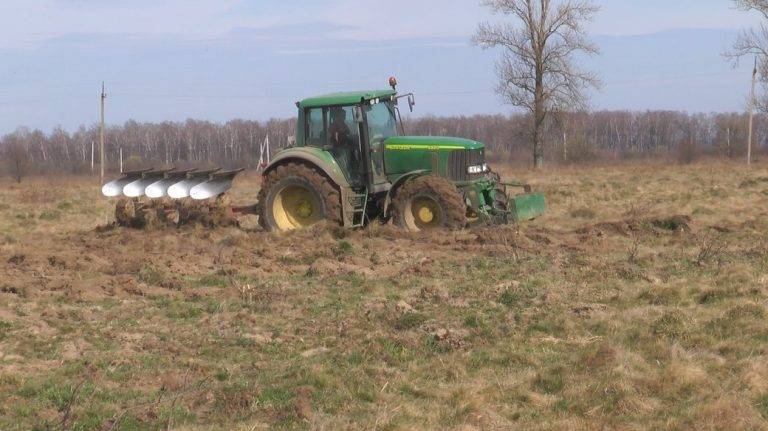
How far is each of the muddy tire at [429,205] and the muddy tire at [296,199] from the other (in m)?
0.96

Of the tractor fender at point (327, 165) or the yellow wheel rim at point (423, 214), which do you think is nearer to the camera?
the yellow wheel rim at point (423, 214)

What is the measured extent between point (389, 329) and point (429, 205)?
567cm

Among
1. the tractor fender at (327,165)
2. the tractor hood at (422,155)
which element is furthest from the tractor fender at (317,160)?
the tractor hood at (422,155)

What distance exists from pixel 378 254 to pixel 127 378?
5659 millimetres

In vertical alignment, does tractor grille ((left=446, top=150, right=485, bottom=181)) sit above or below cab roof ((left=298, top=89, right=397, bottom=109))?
below

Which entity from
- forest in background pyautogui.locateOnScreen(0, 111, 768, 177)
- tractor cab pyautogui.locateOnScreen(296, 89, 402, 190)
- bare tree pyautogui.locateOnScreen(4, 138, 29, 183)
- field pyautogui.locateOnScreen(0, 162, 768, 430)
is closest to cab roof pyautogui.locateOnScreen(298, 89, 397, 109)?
tractor cab pyautogui.locateOnScreen(296, 89, 402, 190)

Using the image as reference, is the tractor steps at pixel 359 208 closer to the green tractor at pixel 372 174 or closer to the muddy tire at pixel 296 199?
the green tractor at pixel 372 174

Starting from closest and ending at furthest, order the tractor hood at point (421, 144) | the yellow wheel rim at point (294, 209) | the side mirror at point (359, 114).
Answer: the side mirror at point (359, 114) < the tractor hood at point (421, 144) < the yellow wheel rim at point (294, 209)

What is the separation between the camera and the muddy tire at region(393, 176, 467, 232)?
1313 cm

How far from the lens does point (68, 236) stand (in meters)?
14.0

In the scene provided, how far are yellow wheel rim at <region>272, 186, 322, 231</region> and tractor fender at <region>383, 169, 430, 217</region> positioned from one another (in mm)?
1199

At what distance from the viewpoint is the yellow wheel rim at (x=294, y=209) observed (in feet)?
46.4

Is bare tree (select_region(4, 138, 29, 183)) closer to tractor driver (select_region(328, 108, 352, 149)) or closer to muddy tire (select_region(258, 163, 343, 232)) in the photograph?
muddy tire (select_region(258, 163, 343, 232))

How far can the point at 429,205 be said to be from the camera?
1336 cm
